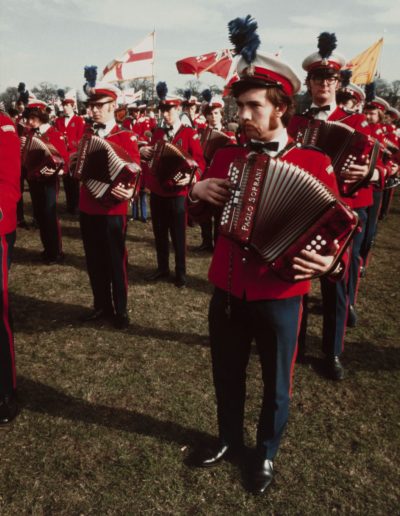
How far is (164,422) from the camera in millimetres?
3252

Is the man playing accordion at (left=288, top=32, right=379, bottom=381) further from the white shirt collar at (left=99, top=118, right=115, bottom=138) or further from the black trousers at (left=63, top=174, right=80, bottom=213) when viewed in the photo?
the black trousers at (left=63, top=174, right=80, bottom=213)

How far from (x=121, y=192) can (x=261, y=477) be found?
9.30 ft

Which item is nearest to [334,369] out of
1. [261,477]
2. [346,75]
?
[261,477]

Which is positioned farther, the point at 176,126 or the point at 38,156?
the point at 38,156

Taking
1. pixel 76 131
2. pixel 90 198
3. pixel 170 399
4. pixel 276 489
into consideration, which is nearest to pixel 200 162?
pixel 90 198

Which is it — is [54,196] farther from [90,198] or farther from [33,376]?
[33,376]

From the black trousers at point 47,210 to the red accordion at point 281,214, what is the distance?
531cm

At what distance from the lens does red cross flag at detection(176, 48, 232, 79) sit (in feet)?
37.5

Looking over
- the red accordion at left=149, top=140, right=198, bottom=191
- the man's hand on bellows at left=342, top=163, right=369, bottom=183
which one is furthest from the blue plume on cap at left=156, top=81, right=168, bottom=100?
the man's hand on bellows at left=342, top=163, right=369, bottom=183

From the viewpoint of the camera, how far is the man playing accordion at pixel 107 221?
4188 millimetres

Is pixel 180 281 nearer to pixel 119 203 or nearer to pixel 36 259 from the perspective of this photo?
pixel 119 203

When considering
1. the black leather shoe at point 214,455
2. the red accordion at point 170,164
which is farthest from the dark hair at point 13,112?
the black leather shoe at point 214,455

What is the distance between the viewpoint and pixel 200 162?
18.8ft

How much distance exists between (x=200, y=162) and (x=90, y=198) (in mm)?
1998
